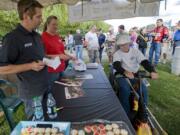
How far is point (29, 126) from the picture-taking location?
148 centimetres

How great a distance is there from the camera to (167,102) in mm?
4695

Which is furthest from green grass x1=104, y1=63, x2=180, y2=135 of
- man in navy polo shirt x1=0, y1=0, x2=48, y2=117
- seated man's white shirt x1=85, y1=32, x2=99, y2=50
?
seated man's white shirt x1=85, y1=32, x2=99, y2=50

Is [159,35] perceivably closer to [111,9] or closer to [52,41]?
[111,9]

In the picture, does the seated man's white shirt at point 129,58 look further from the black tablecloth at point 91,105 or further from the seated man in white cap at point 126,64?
the black tablecloth at point 91,105

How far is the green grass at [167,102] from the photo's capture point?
3.58 meters

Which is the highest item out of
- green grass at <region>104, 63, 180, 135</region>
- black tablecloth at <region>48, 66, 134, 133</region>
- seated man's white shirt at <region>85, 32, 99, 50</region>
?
seated man's white shirt at <region>85, 32, 99, 50</region>

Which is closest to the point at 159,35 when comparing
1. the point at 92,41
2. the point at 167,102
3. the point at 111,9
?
the point at 92,41

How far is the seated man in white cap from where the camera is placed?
3062 mm

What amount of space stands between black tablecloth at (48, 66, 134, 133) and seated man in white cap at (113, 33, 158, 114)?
339 millimetres

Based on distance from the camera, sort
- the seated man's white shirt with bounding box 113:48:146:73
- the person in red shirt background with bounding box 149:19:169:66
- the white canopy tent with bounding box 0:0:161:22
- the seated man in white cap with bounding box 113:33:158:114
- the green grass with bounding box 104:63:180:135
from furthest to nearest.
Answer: the person in red shirt background with bounding box 149:19:169:66, the white canopy tent with bounding box 0:0:161:22, the green grass with bounding box 104:63:180:135, the seated man's white shirt with bounding box 113:48:146:73, the seated man in white cap with bounding box 113:33:158:114

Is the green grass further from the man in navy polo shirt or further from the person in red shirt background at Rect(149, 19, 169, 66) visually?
the man in navy polo shirt

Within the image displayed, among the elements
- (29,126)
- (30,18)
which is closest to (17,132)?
(29,126)

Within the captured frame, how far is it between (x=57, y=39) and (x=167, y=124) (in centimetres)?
210

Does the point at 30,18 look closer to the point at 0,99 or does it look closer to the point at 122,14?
the point at 0,99
